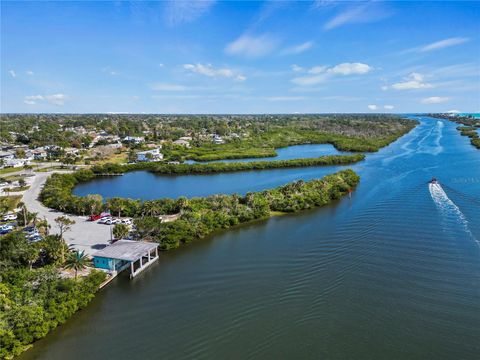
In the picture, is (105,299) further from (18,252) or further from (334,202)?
(334,202)

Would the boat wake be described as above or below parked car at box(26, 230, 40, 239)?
above

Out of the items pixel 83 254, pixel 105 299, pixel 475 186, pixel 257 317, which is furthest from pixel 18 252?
pixel 475 186

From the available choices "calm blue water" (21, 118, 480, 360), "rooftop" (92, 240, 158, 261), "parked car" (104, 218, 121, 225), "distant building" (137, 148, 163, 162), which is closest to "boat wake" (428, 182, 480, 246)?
"calm blue water" (21, 118, 480, 360)

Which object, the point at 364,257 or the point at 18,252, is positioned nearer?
the point at 18,252

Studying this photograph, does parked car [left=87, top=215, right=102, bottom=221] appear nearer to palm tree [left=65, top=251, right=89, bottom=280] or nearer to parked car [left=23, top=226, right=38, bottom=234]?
parked car [left=23, top=226, right=38, bottom=234]

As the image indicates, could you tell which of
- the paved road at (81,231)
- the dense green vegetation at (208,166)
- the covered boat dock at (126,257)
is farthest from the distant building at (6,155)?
the covered boat dock at (126,257)
